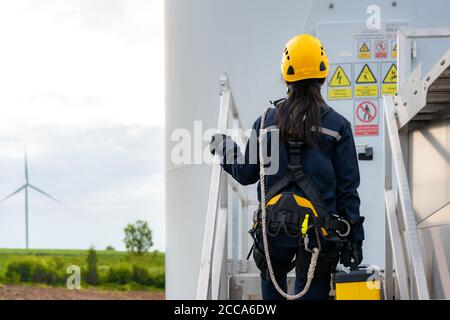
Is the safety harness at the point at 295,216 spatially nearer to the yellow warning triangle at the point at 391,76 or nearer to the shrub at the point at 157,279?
the yellow warning triangle at the point at 391,76

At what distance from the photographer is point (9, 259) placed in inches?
1014

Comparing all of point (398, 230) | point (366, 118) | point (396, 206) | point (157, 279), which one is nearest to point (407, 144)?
point (396, 206)

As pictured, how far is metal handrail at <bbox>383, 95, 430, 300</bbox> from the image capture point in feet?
11.0

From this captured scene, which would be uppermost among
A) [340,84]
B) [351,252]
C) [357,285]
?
[340,84]

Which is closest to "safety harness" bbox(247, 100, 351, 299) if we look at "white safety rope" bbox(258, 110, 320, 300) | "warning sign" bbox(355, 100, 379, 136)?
"white safety rope" bbox(258, 110, 320, 300)

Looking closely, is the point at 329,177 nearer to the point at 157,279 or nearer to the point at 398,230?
the point at 398,230

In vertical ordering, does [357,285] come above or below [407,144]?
below

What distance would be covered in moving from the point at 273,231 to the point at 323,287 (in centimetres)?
36

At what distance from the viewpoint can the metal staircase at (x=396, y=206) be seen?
11.5ft

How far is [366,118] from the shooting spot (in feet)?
19.0

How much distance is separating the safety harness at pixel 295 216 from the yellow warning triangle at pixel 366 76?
8.26 ft

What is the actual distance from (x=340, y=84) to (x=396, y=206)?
1.66 m

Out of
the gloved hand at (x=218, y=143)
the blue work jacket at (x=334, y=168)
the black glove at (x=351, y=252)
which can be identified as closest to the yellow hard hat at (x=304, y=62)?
the blue work jacket at (x=334, y=168)
